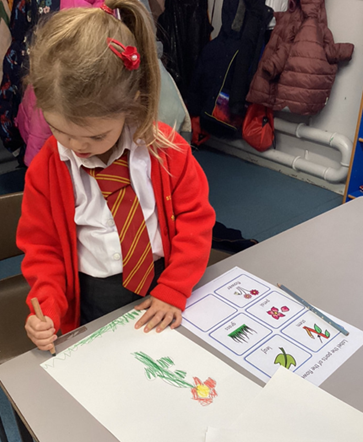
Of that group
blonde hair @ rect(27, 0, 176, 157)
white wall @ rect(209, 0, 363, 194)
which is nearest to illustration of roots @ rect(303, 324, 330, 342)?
blonde hair @ rect(27, 0, 176, 157)

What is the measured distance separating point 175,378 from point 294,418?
173 millimetres

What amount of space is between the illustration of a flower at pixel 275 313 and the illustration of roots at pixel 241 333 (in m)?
0.06

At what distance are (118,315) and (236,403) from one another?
0.87 ft

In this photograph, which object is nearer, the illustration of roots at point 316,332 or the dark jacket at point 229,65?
the illustration of roots at point 316,332

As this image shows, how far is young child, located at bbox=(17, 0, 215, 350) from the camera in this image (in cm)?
65

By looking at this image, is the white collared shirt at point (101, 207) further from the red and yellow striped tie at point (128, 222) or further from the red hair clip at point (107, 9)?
the red hair clip at point (107, 9)

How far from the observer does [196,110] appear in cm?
A: 318

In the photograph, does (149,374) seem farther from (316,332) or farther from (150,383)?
(316,332)

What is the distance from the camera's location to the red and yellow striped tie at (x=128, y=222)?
0.78 meters

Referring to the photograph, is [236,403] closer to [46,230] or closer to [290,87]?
[46,230]

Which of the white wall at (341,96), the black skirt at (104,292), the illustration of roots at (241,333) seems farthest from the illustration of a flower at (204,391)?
the white wall at (341,96)

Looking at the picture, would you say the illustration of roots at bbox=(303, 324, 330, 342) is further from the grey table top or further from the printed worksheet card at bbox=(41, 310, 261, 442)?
the printed worksheet card at bbox=(41, 310, 261, 442)

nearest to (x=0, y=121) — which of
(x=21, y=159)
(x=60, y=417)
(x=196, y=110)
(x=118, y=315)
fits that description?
(x=21, y=159)

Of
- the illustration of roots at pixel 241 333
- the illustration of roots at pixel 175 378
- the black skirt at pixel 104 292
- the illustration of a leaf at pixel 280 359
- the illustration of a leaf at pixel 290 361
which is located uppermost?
the illustration of a leaf at pixel 290 361
